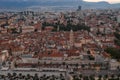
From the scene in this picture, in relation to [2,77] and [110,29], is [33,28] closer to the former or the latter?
[110,29]

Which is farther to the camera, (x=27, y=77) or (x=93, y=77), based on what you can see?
(x=27, y=77)

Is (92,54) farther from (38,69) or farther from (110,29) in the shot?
(110,29)

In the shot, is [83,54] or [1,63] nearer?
[1,63]

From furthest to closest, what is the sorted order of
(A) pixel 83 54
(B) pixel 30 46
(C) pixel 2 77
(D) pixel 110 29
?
(D) pixel 110 29 < (B) pixel 30 46 < (A) pixel 83 54 < (C) pixel 2 77

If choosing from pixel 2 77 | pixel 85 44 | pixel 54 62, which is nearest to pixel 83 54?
pixel 54 62

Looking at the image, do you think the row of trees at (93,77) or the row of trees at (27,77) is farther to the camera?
the row of trees at (27,77)

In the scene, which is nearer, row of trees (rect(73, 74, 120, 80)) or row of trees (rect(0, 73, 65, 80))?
row of trees (rect(73, 74, 120, 80))

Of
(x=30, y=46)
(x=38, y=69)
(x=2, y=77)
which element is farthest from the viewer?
(x=30, y=46)

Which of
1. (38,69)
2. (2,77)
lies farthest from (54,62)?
(2,77)

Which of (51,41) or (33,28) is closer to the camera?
(51,41)
